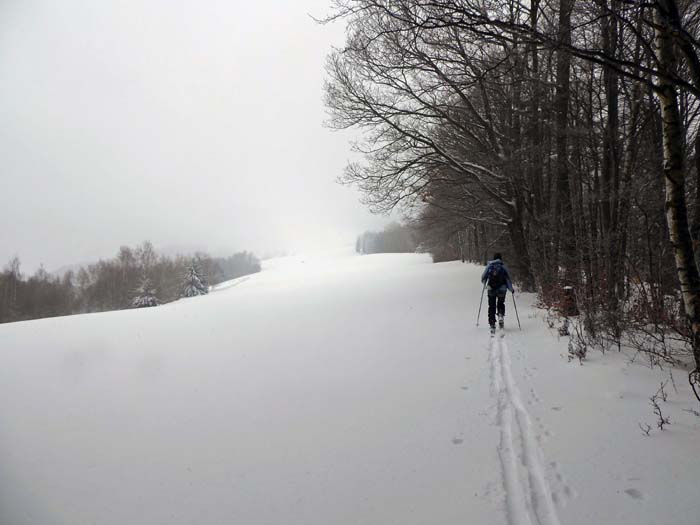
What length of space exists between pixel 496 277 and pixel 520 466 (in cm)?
546

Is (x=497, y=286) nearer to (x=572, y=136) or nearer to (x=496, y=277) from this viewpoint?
(x=496, y=277)

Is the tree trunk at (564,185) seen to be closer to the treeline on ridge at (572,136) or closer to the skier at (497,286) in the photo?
the treeline on ridge at (572,136)

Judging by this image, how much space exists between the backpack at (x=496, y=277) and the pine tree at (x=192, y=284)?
36.6 meters

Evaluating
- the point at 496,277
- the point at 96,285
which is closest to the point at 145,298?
the point at 96,285

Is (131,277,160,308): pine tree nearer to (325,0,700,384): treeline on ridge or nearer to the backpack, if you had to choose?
(325,0,700,384): treeline on ridge

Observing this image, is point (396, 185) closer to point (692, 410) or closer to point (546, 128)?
point (546, 128)

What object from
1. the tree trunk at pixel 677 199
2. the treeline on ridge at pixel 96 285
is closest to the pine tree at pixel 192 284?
the treeline on ridge at pixel 96 285

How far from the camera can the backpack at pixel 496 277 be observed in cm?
747

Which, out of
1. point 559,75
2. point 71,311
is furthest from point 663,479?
point 71,311

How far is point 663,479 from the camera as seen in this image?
2.36m

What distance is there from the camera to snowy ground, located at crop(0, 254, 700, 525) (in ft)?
7.76

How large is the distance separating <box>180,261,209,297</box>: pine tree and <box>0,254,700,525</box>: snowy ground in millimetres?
32349

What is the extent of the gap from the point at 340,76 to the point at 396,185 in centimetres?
394

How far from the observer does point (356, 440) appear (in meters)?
3.27
